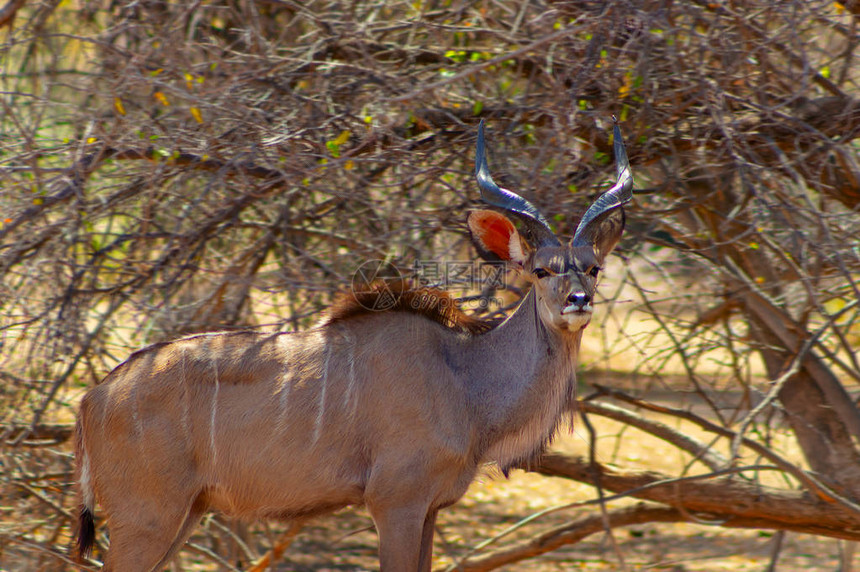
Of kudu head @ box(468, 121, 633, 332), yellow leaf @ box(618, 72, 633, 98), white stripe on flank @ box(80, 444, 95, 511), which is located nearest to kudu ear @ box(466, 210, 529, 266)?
kudu head @ box(468, 121, 633, 332)

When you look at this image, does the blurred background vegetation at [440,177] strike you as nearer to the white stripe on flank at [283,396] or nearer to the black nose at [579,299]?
the white stripe on flank at [283,396]

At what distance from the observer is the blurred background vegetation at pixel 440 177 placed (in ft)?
11.8

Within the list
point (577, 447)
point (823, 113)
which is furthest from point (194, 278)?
point (577, 447)

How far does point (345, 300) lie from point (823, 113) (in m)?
2.20

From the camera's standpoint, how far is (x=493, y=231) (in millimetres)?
3422

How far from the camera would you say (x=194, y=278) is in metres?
4.43

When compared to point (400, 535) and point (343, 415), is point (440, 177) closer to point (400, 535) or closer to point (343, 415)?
point (343, 415)

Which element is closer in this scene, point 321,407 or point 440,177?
point 321,407

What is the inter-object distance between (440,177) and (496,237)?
58 centimetres

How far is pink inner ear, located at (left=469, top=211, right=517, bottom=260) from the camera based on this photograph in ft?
10.9

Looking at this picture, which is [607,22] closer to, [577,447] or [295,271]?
[295,271]

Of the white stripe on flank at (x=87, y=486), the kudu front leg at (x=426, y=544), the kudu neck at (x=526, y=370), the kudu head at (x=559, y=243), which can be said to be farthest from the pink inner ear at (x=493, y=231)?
the white stripe on flank at (x=87, y=486)

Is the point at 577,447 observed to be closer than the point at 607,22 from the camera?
No

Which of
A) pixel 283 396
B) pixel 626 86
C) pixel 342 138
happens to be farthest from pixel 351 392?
pixel 626 86
